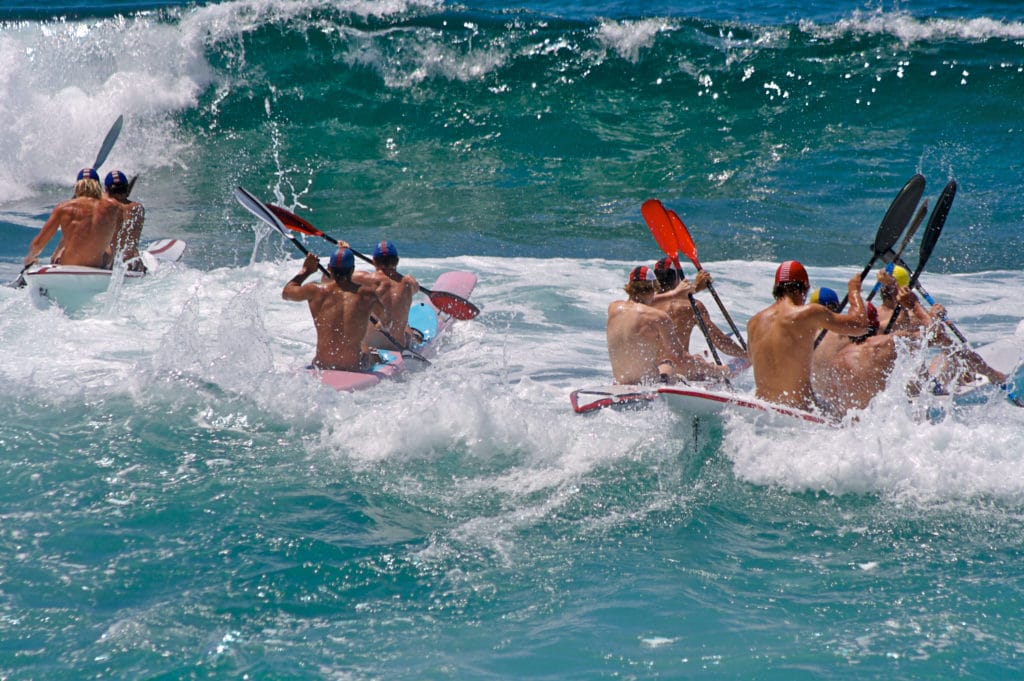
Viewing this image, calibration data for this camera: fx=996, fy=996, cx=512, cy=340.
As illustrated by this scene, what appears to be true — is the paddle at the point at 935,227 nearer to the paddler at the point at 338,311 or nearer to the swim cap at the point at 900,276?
the swim cap at the point at 900,276

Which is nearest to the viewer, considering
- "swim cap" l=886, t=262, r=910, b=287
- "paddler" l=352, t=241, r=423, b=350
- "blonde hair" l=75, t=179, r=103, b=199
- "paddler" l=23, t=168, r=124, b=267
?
"swim cap" l=886, t=262, r=910, b=287

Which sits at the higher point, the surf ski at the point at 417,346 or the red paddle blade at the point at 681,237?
the red paddle blade at the point at 681,237

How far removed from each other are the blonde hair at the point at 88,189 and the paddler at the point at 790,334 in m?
6.48

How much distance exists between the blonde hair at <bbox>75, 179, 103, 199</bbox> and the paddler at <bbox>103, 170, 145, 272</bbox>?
11 centimetres

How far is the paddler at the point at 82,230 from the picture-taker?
9148mm

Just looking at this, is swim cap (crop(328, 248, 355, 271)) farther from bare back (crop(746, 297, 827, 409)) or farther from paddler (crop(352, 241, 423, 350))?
bare back (crop(746, 297, 827, 409))

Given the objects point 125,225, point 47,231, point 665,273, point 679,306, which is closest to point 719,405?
point 679,306

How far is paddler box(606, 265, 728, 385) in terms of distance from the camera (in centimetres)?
655

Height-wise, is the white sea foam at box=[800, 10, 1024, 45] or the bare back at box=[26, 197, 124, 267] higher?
the white sea foam at box=[800, 10, 1024, 45]

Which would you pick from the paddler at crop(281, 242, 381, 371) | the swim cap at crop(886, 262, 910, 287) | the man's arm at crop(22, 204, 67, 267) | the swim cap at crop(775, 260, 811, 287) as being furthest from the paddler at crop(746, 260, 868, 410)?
the man's arm at crop(22, 204, 67, 267)

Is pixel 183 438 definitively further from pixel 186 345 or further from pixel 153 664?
pixel 153 664

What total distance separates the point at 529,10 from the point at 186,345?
13357 millimetres

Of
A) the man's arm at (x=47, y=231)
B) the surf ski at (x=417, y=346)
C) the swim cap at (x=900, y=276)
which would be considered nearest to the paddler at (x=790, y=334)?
the swim cap at (x=900, y=276)

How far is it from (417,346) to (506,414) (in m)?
2.37
